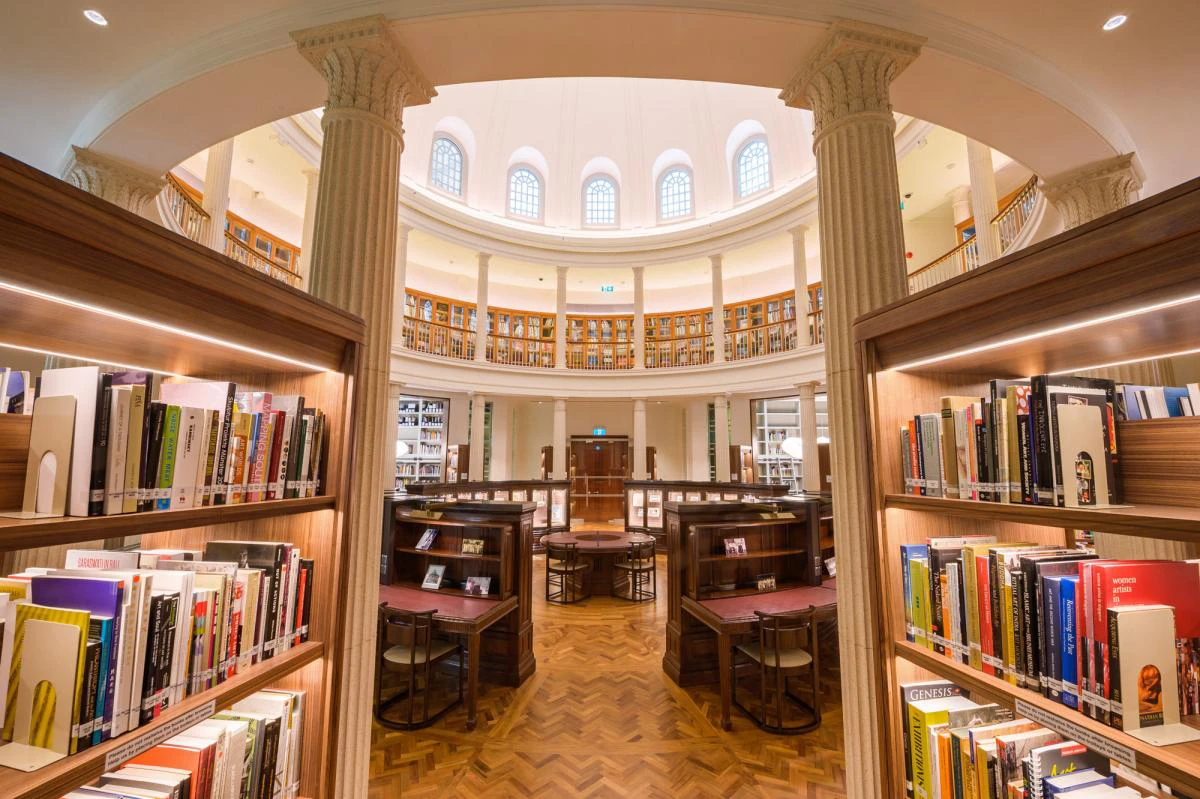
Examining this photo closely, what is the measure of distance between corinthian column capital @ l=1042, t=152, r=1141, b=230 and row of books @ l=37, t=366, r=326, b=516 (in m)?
6.19

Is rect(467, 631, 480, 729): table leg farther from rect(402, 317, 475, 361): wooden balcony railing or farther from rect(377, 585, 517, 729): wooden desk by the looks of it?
rect(402, 317, 475, 361): wooden balcony railing

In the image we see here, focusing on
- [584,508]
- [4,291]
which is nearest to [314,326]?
[4,291]

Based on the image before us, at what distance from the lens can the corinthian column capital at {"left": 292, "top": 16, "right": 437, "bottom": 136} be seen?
2861 millimetres

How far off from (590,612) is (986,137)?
6.33 meters

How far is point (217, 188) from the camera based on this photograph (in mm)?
6578

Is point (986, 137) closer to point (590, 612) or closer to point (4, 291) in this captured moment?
point (4, 291)

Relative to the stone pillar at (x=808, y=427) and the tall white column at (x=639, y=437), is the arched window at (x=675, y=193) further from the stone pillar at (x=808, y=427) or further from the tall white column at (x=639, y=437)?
the stone pillar at (x=808, y=427)

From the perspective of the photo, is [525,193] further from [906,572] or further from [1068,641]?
[1068,641]

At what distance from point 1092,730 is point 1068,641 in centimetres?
18

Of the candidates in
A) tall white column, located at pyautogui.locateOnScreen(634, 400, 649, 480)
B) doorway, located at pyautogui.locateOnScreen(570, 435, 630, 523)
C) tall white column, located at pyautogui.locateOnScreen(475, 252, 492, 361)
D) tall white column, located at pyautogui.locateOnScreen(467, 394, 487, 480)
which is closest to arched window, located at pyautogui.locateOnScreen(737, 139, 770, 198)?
tall white column, located at pyautogui.locateOnScreen(634, 400, 649, 480)

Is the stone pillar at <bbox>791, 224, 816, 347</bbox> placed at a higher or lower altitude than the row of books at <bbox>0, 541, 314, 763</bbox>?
higher

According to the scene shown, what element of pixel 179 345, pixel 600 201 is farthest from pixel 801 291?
pixel 179 345

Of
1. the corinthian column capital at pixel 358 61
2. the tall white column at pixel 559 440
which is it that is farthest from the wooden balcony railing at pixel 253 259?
the corinthian column capital at pixel 358 61

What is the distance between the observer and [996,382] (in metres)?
1.50
